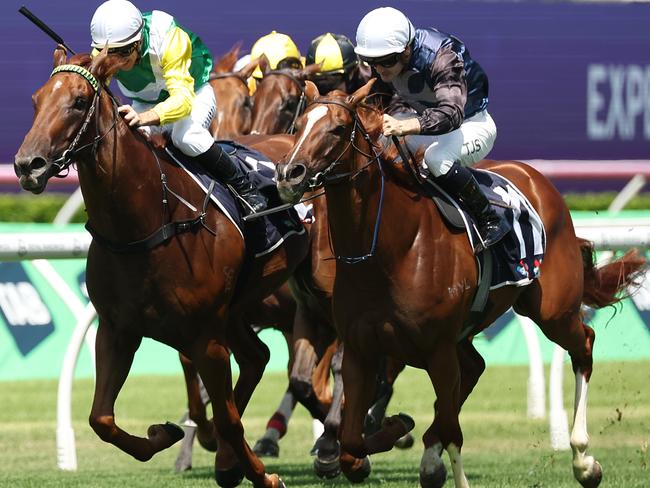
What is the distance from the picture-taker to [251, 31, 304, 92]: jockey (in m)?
8.42

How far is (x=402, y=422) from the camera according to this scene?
575cm

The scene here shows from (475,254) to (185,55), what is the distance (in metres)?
1.38

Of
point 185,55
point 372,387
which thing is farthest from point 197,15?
point 372,387

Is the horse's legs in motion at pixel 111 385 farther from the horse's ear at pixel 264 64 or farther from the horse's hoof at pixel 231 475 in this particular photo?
the horse's ear at pixel 264 64

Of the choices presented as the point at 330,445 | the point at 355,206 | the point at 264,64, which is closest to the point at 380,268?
the point at 355,206

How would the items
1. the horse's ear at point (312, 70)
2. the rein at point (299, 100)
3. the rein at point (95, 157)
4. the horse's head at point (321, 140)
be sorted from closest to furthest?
the horse's head at point (321, 140) → the rein at point (95, 157) → the rein at point (299, 100) → the horse's ear at point (312, 70)

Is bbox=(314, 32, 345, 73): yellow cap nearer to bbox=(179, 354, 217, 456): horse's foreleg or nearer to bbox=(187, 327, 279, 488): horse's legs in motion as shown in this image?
bbox=(179, 354, 217, 456): horse's foreleg

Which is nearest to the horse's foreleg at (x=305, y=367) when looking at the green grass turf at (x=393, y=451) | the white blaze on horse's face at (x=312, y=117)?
the green grass turf at (x=393, y=451)

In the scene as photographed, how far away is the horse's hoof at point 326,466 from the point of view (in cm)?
650

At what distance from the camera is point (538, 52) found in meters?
12.7

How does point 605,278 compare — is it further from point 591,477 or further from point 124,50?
point 124,50

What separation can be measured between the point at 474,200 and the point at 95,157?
1482mm

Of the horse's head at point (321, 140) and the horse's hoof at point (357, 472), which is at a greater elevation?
the horse's head at point (321, 140)

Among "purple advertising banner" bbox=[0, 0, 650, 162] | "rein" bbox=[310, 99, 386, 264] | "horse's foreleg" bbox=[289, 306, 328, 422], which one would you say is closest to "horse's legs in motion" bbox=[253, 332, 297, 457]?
"horse's foreleg" bbox=[289, 306, 328, 422]
